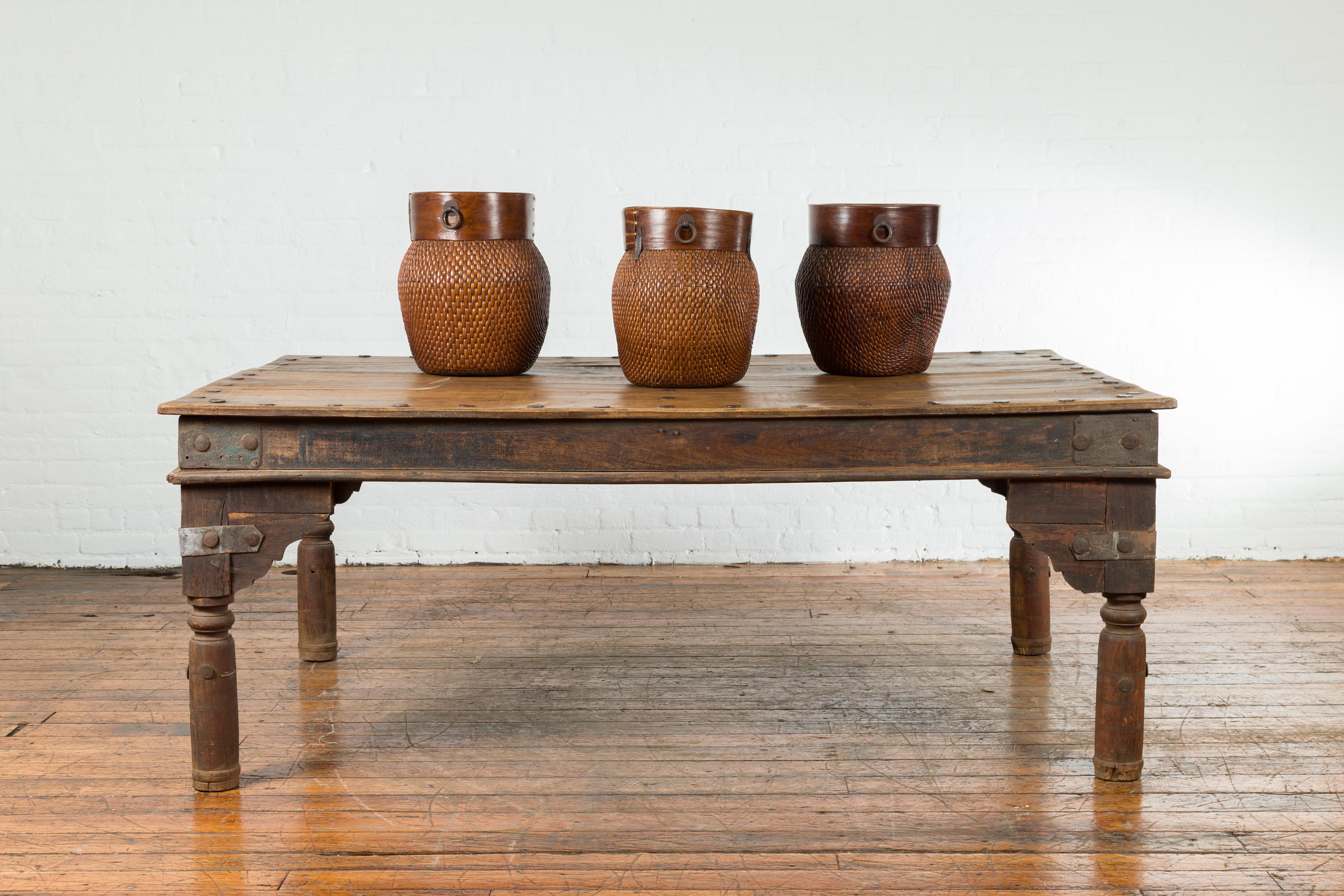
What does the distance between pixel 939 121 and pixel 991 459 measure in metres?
1.92

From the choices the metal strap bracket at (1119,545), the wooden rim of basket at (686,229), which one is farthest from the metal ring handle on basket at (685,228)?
the metal strap bracket at (1119,545)

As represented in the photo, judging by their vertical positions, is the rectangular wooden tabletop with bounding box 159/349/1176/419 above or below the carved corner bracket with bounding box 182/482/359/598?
above

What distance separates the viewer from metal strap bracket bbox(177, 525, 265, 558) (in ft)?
7.13

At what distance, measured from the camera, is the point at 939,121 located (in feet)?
12.4

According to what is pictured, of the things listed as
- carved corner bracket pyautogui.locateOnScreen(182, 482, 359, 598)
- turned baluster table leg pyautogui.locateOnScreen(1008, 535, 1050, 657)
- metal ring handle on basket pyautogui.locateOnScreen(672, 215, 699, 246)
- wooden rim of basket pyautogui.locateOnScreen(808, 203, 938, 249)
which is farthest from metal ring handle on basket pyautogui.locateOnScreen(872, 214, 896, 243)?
carved corner bracket pyautogui.locateOnScreen(182, 482, 359, 598)

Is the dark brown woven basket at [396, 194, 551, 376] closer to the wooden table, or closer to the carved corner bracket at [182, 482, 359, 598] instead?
the wooden table

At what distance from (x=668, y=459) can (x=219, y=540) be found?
0.79 metres

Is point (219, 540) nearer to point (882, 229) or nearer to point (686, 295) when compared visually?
point (686, 295)

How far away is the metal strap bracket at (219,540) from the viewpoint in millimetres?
2172

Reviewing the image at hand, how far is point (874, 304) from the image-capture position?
2404 mm

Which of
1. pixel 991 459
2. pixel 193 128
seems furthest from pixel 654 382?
pixel 193 128

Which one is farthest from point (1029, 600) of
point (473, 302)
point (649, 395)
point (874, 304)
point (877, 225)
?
point (473, 302)

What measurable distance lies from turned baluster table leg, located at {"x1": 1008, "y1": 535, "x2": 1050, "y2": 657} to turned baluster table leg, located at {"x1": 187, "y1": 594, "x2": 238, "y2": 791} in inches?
67.6

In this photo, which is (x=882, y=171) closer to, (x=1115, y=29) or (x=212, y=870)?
(x=1115, y=29)
